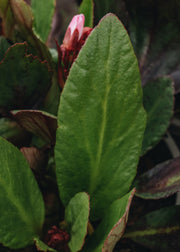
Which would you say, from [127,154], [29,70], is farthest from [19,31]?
[127,154]

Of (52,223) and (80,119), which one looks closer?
(80,119)

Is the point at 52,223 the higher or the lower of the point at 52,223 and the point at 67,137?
the lower

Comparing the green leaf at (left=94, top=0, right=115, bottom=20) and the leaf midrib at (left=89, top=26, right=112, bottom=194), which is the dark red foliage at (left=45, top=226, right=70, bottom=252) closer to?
the leaf midrib at (left=89, top=26, right=112, bottom=194)

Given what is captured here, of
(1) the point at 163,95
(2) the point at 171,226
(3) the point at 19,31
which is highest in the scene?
(3) the point at 19,31

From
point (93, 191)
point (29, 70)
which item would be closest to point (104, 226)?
point (93, 191)

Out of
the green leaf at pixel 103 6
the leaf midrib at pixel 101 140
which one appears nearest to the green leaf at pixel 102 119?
the leaf midrib at pixel 101 140

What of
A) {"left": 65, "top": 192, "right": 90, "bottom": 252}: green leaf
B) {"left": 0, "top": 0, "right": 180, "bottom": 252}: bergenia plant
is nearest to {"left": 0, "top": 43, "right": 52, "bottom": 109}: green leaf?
{"left": 0, "top": 0, "right": 180, "bottom": 252}: bergenia plant

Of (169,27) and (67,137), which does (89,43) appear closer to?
(67,137)
